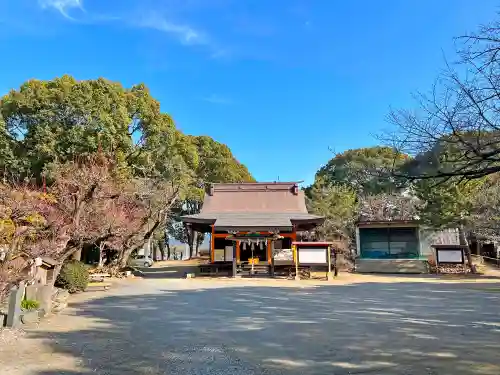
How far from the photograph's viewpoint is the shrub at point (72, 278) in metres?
12.6

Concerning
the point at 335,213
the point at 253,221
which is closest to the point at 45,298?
the point at 253,221

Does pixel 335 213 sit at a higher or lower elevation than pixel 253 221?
higher

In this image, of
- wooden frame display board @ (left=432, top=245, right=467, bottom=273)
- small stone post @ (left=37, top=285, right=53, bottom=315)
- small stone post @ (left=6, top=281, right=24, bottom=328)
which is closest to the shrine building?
wooden frame display board @ (left=432, top=245, right=467, bottom=273)

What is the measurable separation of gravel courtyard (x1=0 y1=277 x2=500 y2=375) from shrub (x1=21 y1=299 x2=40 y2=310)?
44 cm

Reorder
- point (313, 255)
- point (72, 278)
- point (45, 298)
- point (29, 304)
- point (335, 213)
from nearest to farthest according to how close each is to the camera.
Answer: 1. point (29, 304)
2. point (45, 298)
3. point (72, 278)
4. point (313, 255)
5. point (335, 213)

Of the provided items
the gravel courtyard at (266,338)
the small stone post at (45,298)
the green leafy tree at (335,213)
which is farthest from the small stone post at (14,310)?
the green leafy tree at (335,213)

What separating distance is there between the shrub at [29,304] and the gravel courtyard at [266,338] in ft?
1.43

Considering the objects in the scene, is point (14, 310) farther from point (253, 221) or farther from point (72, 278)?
point (253, 221)

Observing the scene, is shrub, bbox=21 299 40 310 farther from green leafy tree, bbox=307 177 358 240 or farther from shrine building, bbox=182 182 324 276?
green leafy tree, bbox=307 177 358 240

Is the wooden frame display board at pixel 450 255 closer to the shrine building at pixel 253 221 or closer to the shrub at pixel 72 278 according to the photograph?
the shrine building at pixel 253 221

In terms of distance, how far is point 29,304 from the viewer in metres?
8.06

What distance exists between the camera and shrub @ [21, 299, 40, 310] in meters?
8.00

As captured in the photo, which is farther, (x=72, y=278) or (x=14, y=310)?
(x=72, y=278)

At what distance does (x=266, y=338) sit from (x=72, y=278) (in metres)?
8.78
